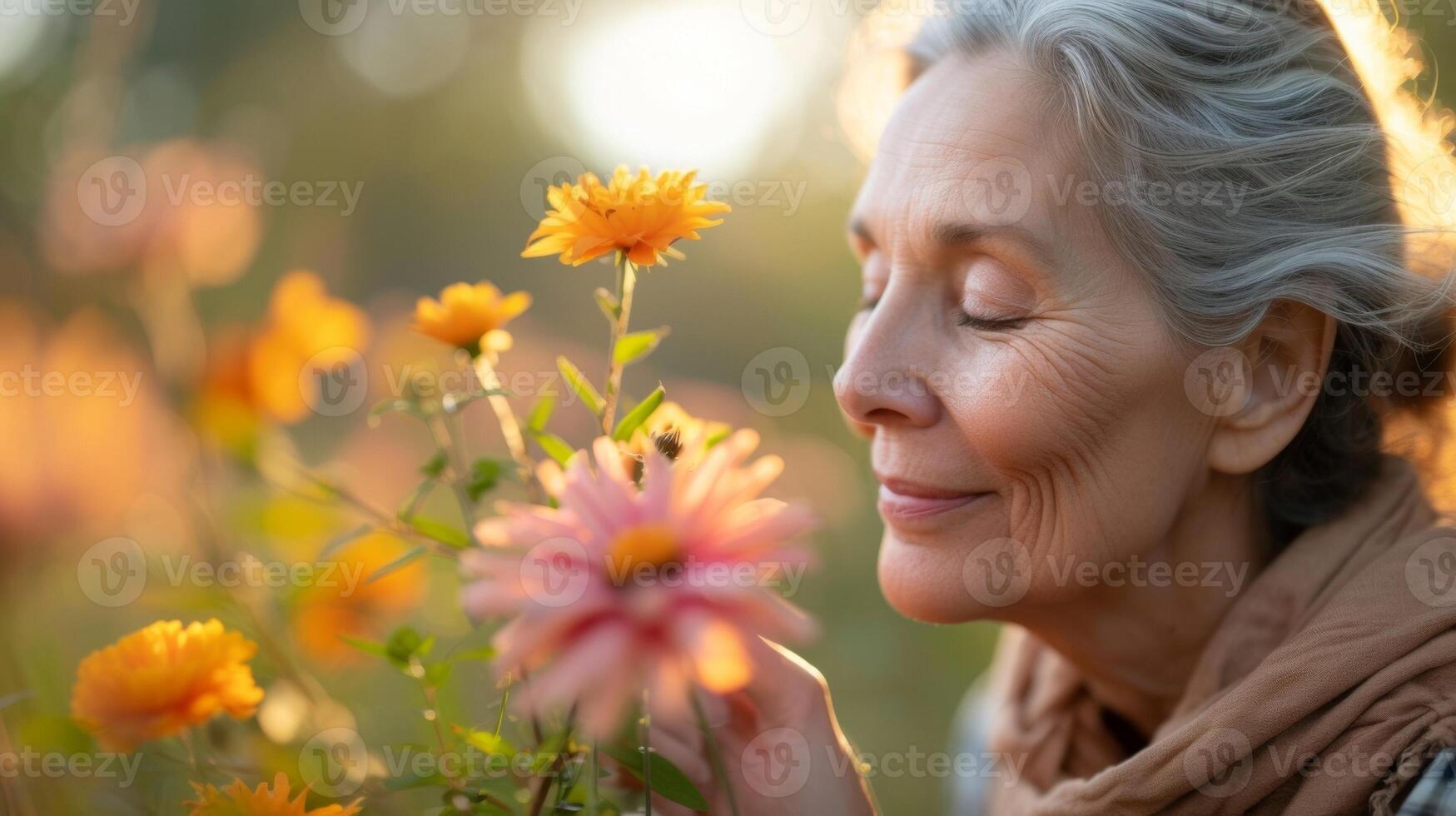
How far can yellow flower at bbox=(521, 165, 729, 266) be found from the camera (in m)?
0.70

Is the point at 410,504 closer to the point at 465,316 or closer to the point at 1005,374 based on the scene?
the point at 465,316

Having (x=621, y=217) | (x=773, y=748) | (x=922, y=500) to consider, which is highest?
(x=621, y=217)

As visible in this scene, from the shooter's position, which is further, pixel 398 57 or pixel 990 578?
pixel 398 57

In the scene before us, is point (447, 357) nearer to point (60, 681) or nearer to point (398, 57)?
point (60, 681)

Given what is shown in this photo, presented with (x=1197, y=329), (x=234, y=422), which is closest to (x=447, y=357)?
(x=234, y=422)

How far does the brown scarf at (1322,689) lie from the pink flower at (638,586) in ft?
2.05

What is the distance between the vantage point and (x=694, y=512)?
0.52m

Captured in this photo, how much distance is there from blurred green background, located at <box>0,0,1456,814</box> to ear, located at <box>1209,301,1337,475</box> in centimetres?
60

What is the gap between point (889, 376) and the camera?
98 centimetres

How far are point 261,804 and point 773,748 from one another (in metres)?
0.43

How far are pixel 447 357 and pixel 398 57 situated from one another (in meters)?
2.77

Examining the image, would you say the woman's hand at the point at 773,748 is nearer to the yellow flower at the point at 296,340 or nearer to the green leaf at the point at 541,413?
the green leaf at the point at 541,413

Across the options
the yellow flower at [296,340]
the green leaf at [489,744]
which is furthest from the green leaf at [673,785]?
the yellow flower at [296,340]

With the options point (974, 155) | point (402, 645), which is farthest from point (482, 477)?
point (974, 155)
